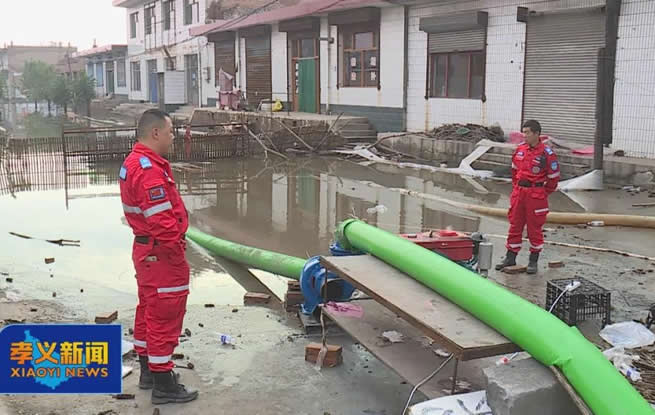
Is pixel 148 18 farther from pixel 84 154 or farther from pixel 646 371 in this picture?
pixel 646 371

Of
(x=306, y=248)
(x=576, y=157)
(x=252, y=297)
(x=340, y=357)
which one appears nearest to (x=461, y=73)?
(x=576, y=157)

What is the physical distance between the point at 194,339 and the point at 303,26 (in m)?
21.2

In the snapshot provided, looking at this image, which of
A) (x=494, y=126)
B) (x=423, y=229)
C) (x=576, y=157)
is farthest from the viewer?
(x=494, y=126)

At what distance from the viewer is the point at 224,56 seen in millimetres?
32344

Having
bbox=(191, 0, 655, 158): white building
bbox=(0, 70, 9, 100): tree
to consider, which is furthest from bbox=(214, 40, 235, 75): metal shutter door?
bbox=(0, 70, 9, 100): tree

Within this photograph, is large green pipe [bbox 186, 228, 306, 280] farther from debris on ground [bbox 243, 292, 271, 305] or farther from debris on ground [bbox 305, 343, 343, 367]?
debris on ground [bbox 305, 343, 343, 367]

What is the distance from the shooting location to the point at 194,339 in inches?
205

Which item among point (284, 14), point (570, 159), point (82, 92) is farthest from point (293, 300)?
point (82, 92)

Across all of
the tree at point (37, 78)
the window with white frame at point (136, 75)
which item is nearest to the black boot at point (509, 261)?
the window with white frame at point (136, 75)

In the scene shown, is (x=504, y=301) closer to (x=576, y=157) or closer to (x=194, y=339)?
(x=194, y=339)

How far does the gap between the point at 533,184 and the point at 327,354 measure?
126 inches

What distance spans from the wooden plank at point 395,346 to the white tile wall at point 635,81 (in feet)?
35.2

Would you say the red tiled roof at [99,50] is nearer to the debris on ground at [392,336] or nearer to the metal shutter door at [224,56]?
the metal shutter door at [224,56]

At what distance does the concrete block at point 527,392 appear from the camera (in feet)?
10.1
